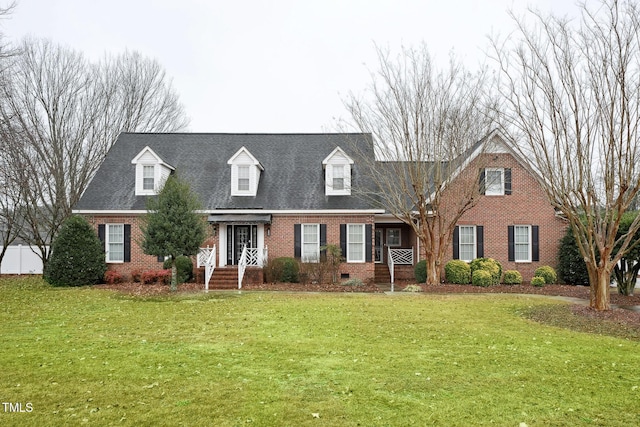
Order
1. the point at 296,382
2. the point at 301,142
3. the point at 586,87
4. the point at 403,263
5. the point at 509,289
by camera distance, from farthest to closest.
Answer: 1. the point at 301,142
2. the point at 403,263
3. the point at 509,289
4. the point at 586,87
5. the point at 296,382

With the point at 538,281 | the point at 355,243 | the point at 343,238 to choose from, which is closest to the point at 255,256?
the point at 343,238

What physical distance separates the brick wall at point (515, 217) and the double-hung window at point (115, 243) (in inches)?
579

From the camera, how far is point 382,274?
2433 cm

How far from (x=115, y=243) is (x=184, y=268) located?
12.6ft

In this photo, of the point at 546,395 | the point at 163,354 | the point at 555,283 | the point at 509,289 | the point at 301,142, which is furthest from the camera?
the point at 301,142

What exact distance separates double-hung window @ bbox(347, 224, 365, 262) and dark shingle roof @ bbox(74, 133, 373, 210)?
0.99m

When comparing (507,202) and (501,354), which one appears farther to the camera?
(507,202)

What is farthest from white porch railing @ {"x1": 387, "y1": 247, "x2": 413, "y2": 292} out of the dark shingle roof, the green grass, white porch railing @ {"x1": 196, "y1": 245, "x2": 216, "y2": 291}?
the green grass

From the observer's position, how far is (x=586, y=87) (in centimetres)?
1293

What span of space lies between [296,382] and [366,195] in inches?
633

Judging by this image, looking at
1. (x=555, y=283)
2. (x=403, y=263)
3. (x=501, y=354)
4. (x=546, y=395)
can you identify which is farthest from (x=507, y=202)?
(x=546, y=395)

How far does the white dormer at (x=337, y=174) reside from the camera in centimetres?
2306

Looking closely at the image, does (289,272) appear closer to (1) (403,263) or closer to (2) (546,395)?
(1) (403,263)

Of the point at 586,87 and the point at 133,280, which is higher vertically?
the point at 586,87
